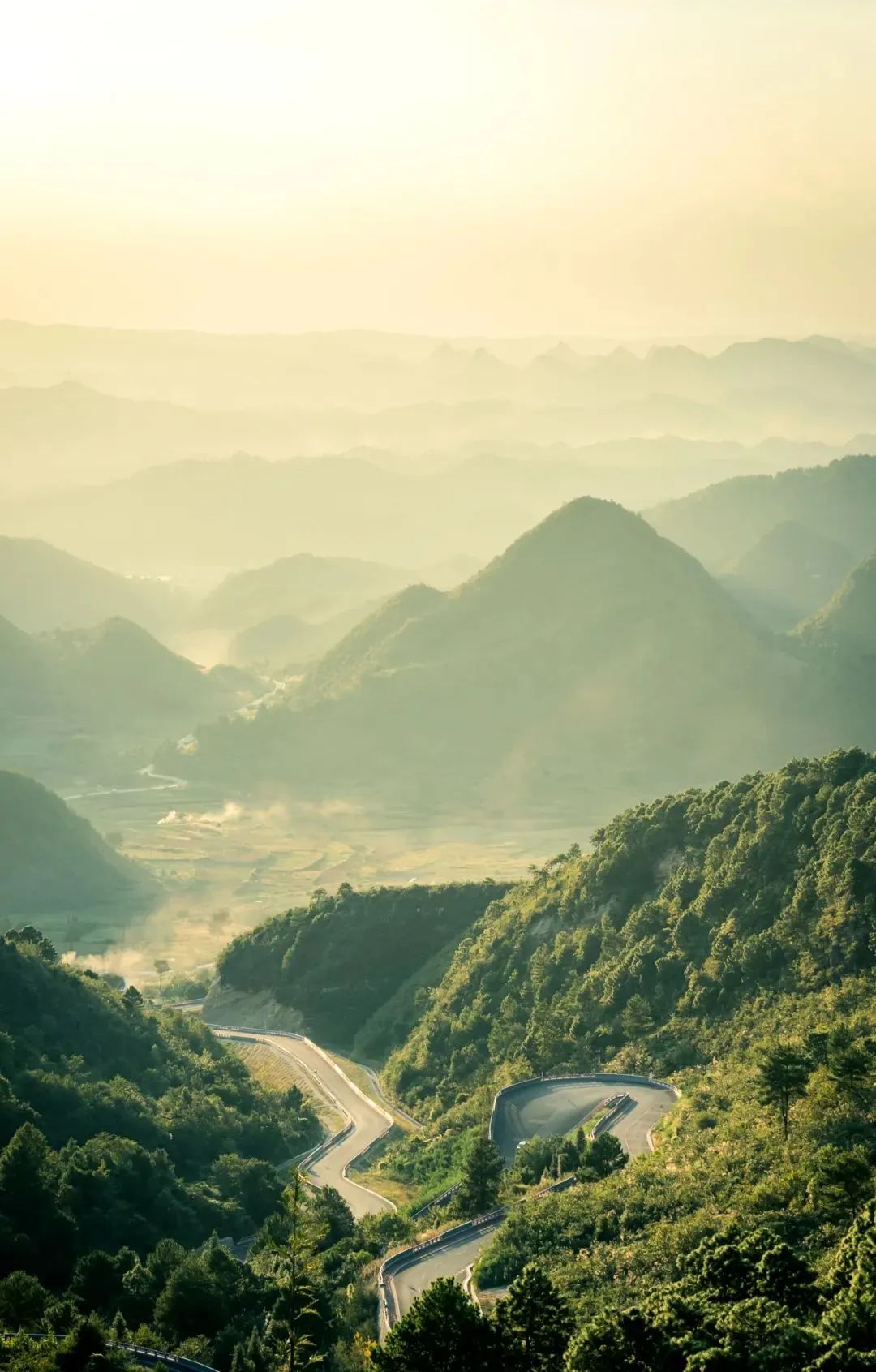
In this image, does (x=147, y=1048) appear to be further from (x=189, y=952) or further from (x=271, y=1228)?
(x=189, y=952)

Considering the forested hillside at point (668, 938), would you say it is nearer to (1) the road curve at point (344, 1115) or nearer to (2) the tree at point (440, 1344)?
(1) the road curve at point (344, 1115)

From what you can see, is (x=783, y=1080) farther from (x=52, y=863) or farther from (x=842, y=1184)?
(x=52, y=863)

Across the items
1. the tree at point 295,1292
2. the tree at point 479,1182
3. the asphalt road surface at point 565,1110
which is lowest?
the asphalt road surface at point 565,1110

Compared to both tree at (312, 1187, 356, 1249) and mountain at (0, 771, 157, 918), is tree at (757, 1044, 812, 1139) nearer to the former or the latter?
tree at (312, 1187, 356, 1249)

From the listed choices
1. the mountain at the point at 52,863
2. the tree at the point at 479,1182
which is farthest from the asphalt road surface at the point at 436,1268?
the mountain at the point at 52,863

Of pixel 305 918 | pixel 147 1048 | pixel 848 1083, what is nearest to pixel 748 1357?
pixel 848 1083

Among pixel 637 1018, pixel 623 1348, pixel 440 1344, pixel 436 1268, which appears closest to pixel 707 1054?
pixel 637 1018
